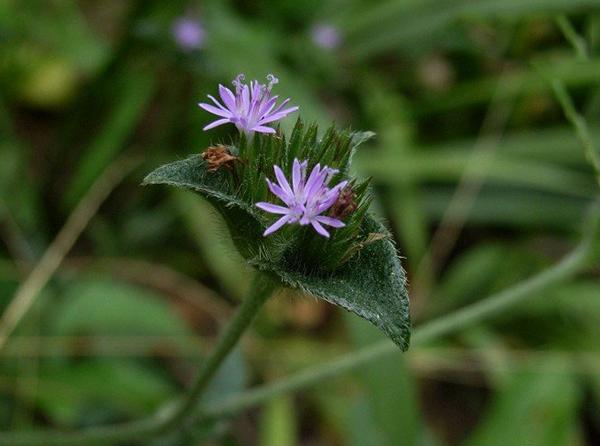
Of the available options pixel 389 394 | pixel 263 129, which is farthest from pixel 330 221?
pixel 389 394

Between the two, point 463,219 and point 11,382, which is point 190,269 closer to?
point 11,382

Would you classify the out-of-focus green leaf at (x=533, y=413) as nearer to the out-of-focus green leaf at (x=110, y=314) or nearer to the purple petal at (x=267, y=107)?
the out-of-focus green leaf at (x=110, y=314)

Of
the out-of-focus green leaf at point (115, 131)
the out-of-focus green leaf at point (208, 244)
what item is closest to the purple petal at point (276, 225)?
the out-of-focus green leaf at point (208, 244)

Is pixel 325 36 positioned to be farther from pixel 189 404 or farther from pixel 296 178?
pixel 296 178

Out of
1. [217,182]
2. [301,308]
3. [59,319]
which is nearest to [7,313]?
[59,319]

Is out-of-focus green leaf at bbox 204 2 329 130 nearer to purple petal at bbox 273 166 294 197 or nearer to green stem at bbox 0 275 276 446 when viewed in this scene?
green stem at bbox 0 275 276 446

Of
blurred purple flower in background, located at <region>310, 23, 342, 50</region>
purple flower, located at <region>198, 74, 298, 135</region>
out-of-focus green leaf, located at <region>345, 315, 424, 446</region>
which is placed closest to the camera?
purple flower, located at <region>198, 74, 298, 135</region>

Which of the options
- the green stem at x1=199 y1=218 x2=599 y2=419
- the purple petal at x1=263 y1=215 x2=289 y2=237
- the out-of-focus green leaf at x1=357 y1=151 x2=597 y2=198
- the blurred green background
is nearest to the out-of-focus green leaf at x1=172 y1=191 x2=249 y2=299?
the blurred green background
